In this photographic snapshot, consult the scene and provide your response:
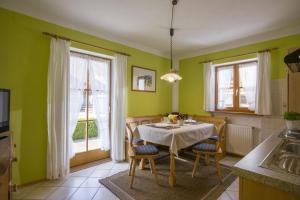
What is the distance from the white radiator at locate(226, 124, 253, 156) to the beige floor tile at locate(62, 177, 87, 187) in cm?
301

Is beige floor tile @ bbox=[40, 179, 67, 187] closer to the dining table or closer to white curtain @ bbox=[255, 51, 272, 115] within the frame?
the dining table

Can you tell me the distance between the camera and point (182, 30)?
2998mm

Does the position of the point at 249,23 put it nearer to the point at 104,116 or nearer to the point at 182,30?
the point at 182,30

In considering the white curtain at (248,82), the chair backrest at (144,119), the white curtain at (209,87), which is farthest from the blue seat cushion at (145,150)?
the white curtain at (248,82)

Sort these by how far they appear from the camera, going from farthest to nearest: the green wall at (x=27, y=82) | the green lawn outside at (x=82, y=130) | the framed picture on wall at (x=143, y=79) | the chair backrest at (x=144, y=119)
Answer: the framed picture on wall at (x=143, y=79)
the chair backrest at (x=144, y=119)
the green lawn outside at (x=82, y=130)
the green wall at (x=27, y=82)

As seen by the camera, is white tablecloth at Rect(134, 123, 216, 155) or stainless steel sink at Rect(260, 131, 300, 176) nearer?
stainless steel sink at Rect(260, 131, 300, 176)

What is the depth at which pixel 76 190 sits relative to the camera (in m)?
2.21

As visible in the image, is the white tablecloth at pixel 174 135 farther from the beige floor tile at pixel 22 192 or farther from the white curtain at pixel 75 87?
the beige floor tile at pixel 22 192

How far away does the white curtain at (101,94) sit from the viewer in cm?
315

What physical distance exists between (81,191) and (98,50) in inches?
94.2

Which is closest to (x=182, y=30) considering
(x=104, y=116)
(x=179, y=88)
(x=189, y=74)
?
(x=189, y=74)

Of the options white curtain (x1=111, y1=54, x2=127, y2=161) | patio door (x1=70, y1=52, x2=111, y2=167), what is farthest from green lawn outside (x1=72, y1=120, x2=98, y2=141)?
white curtain (x1=111, y1=54, x2=127, y2=161)

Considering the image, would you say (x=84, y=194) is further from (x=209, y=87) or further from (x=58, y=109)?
(x=209, y=87)

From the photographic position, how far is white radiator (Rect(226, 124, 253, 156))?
328 centimetres
